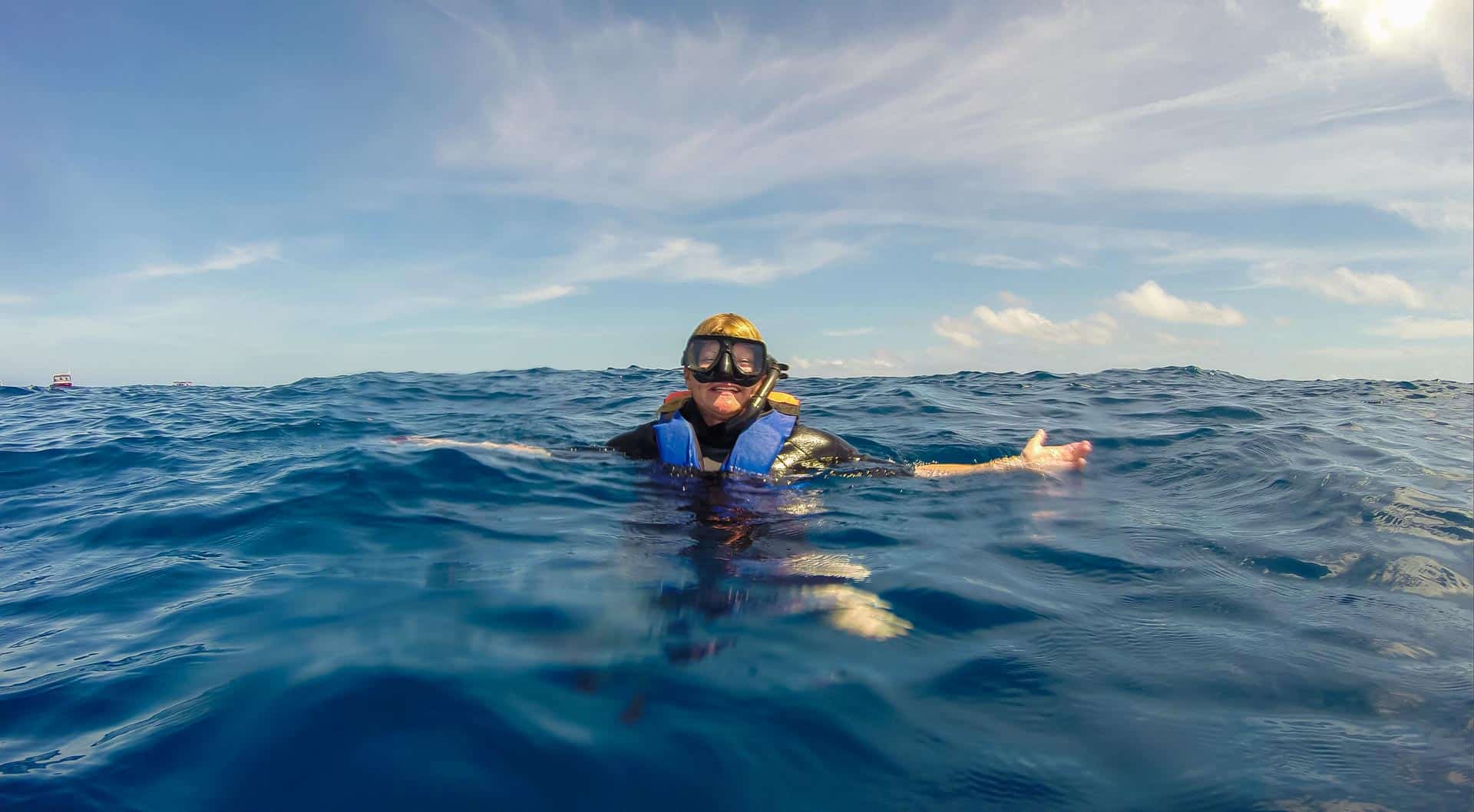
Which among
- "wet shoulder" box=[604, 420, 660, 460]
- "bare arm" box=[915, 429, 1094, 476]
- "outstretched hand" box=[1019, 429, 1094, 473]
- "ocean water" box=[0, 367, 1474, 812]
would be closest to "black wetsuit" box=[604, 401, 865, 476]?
"wet shoulder" box=[604, 420, 660, 460]

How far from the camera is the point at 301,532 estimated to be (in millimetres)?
4938

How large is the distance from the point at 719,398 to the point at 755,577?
2292mm

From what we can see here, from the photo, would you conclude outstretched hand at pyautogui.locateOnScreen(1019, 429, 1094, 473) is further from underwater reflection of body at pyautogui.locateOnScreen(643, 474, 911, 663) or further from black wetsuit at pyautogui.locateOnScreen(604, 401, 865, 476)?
underwater reflection of body at pyautogui.locateOnScreen(643, 474, 911, 663)

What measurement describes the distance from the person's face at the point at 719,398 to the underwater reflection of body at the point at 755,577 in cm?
78

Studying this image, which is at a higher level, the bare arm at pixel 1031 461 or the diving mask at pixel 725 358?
the diving mask at pixel 725 358

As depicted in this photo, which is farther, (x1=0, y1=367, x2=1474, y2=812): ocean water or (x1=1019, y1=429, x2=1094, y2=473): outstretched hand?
(x1=1019, y1=429, x2=1094, y2=473): outstretched hand

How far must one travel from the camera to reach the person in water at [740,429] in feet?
19.1

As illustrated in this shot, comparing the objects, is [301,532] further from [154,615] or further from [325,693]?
[325,693]

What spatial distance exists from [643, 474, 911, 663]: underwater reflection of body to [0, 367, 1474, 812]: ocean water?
0.09 feet

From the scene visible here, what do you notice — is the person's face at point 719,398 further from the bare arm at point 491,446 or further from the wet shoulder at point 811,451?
Answer: the bare arm at point 491,446

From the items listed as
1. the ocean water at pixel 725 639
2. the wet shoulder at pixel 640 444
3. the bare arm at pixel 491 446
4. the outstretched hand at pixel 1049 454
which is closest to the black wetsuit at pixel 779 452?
the wet shoulder at pixel 640 444

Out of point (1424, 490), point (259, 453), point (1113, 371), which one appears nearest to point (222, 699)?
point (259, 453)

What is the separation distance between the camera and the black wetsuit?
5977 millimetres

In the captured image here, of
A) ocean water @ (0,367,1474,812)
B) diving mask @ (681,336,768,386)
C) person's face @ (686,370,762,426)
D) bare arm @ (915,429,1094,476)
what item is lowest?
ocean water @ (0,367,1474,812)
